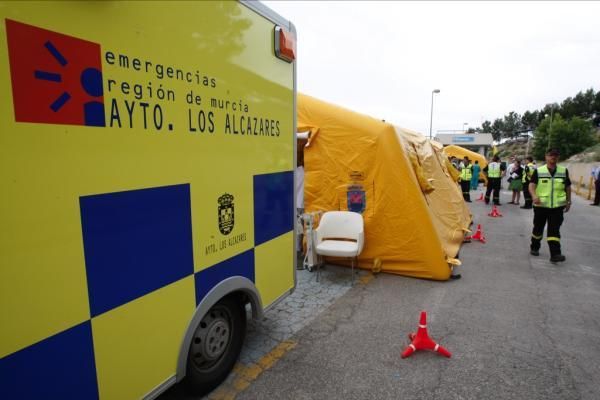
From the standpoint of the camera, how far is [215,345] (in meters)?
2.57

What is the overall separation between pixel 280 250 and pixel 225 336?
2.83 ft

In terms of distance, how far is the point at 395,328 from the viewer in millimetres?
3611

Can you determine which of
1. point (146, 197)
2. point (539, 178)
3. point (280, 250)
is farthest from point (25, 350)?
point (539, 178)

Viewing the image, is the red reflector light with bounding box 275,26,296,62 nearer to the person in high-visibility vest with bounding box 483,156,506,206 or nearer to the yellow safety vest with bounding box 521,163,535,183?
the person in high-visibility vest with bounding box 483,156,506,206

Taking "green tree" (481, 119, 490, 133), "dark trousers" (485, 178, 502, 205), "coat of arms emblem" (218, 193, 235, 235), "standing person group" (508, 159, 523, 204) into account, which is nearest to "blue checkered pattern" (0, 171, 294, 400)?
"coat of arms emblem" (218, 193, 235, 235)

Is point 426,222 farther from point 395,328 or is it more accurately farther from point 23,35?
point 23,35

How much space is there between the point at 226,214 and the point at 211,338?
A: 3.09 feet

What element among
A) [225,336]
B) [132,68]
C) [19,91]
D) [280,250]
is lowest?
[225,336]

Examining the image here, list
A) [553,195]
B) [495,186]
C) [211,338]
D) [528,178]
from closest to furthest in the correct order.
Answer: [211,338] → [553,195] → [528,178] → [495,186]

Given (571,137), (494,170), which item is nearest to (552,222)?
(494,170)

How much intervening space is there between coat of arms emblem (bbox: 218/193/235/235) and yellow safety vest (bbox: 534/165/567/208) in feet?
18.9

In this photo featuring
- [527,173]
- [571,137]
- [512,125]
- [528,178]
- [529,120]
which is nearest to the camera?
[527,173]

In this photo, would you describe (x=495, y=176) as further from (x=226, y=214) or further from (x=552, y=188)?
(x=226, y=214)

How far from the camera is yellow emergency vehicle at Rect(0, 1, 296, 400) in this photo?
1328 mm
